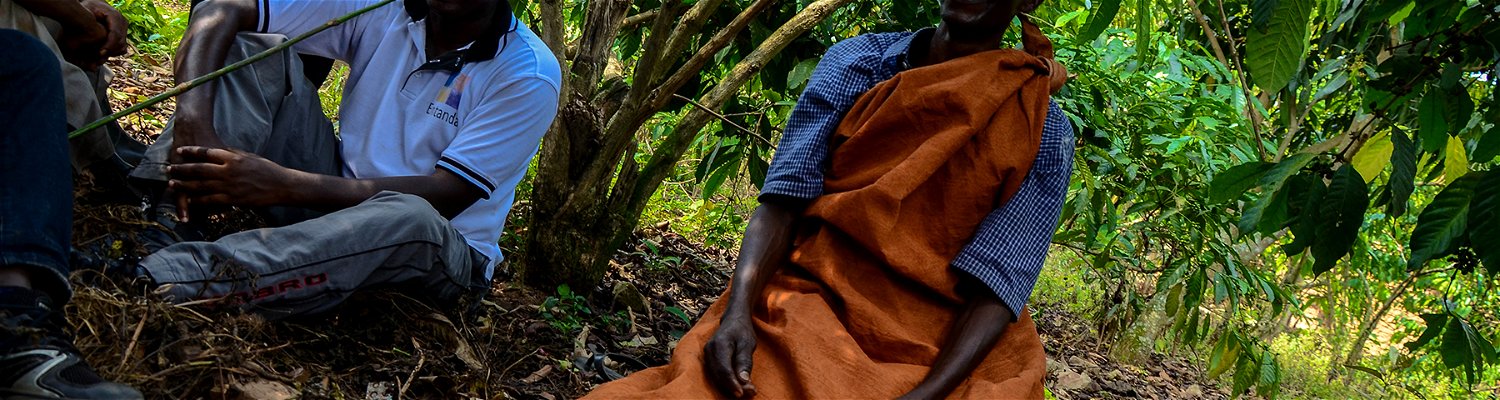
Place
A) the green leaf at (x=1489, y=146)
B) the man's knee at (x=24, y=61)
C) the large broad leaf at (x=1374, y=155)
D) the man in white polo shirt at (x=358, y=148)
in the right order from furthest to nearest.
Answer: the large broad leaf at (x=1374, y=155)
the man in white polo shirt at (x=358, y=148)
the green leaf at (x=1489, y=146)
the man's knee at (x=24, y=61)

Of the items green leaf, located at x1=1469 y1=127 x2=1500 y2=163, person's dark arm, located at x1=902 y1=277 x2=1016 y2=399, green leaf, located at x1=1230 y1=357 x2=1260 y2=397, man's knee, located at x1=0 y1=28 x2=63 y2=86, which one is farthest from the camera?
green leaf, located at x1=1230 y1=357 x2=1260 y2=397

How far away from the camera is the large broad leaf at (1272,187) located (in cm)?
213

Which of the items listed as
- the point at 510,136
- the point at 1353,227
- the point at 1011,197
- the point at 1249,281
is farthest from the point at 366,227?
the point at 1249,281

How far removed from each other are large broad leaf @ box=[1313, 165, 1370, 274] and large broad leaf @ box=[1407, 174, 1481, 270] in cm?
10

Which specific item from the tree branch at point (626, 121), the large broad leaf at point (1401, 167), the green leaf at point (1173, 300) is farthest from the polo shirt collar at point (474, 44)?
the green leaf at point (1173, 300)

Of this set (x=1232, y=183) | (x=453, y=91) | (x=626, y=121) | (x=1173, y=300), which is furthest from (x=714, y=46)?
(x=1173, y=300)

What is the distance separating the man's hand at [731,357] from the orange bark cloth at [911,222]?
37mm

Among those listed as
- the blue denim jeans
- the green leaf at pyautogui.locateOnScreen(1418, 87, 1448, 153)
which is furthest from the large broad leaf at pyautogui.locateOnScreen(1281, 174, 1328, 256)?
the blue denim jeans

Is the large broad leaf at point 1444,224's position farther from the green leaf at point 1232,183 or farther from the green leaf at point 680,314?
the green leaf at point 680,314

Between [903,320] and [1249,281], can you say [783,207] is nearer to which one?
[903,320]

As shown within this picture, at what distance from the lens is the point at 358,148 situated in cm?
258

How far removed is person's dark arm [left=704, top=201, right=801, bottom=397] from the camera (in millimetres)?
1773

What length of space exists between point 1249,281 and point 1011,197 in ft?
5.79

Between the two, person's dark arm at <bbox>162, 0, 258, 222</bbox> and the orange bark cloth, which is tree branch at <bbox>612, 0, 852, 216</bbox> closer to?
the orange bark cloth
